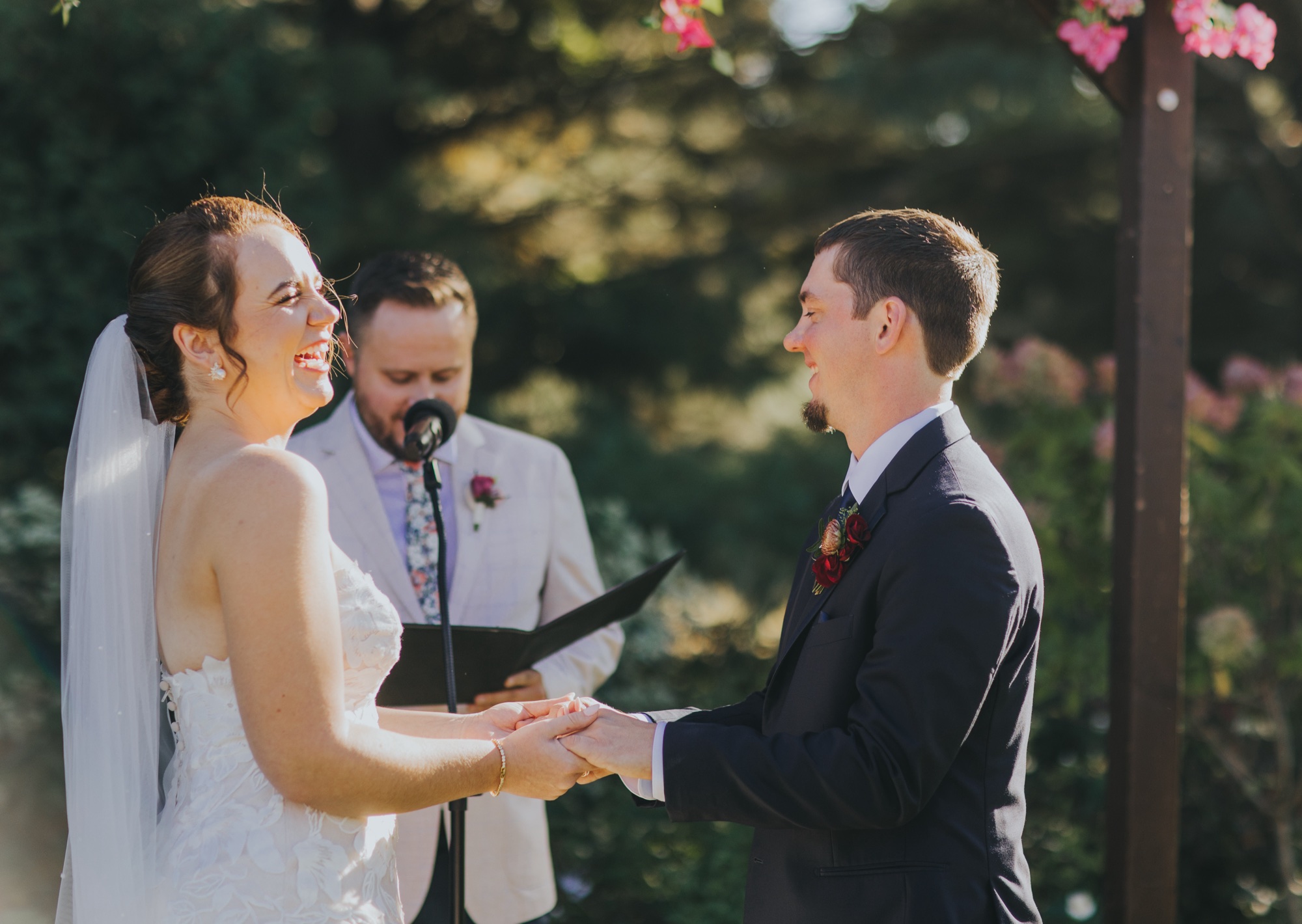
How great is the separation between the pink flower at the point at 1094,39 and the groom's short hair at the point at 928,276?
139 centimetres

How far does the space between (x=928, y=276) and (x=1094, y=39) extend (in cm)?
156

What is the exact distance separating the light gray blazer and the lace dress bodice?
2.87 feet

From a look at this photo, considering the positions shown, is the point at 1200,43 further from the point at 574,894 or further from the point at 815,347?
the point at 574,894

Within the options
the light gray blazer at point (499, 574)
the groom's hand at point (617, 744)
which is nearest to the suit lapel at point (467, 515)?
the light gray blazer at point (499, 574)

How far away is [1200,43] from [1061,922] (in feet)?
10.6

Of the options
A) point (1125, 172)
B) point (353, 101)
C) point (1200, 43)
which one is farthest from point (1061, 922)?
point (353, 101)

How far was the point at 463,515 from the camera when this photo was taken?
3.28 metres

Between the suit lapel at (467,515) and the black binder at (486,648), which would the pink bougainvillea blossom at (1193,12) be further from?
the suit lapel at (467,515)

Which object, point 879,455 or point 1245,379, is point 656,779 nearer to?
point 879,455

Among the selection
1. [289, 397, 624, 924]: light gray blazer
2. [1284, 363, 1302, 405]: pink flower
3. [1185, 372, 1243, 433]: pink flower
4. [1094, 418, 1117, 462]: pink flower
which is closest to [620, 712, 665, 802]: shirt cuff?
[289, 397, 624, 924]: light gray blazer

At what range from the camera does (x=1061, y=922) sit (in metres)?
4.53

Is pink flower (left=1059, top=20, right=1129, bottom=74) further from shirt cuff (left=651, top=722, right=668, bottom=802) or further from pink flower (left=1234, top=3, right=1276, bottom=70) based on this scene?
shirt cuff (left=651, top=722, right=668, bottom=802)

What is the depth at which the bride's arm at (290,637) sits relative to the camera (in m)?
1.97

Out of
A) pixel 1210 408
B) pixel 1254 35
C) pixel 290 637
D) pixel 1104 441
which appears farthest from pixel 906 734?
pixel 1210 408
